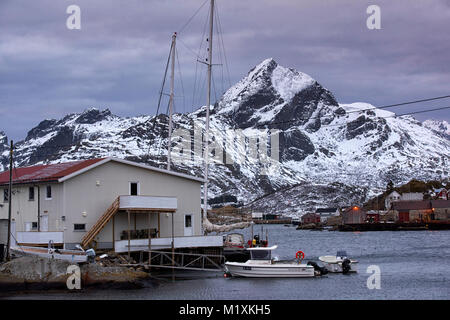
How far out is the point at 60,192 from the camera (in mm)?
56812

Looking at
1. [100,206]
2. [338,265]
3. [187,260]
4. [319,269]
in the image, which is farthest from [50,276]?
[338,265]

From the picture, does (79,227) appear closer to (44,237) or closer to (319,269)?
(44,237)

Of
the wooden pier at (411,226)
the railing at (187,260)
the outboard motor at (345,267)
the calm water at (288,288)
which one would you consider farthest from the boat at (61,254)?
the wooden pier at (411,226)

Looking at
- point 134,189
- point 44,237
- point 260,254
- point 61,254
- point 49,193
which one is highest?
point 134,189

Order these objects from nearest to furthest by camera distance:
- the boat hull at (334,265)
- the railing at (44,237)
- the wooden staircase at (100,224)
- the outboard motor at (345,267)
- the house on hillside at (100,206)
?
1. the railing at (44,237)
2. the wooden staircase at (100,224)
3. the house on hillside at (100,206)
4. the outboard motor at (345,267)
5. the boat hull at (334,265)

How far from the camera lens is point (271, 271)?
55.8 meters

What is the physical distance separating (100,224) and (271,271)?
1525cm

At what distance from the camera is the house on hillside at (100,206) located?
2223 inches

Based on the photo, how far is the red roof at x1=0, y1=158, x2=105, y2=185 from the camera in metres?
58.2

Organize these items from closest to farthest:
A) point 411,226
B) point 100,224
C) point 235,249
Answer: point 100,224 < point 235,249 < point 411,226

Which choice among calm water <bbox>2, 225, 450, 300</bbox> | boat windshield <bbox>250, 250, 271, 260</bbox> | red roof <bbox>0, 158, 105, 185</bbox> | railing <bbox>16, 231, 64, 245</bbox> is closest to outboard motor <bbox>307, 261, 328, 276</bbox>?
calm water <bbox>2, 225, 450, 300</bbox>

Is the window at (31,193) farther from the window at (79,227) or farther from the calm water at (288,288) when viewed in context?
the calm water at (288,288)

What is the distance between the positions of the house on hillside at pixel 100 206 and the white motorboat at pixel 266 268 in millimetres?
6041
